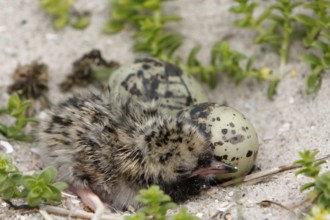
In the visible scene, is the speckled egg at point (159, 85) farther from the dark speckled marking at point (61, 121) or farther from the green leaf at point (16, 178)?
the green leaf at point (16, 178)

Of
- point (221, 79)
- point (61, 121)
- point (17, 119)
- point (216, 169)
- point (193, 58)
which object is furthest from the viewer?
point (221, 79)

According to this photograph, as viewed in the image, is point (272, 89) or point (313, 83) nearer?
point (313, 83)

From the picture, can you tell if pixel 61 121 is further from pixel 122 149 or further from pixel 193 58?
pixel 193 58

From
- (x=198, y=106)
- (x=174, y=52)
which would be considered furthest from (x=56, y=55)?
(x=198, y=106)

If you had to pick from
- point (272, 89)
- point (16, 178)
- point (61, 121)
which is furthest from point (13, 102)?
point (272, 89)

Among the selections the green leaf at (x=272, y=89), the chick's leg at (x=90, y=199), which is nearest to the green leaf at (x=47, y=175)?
the chick's leg at (x=90, y=199)

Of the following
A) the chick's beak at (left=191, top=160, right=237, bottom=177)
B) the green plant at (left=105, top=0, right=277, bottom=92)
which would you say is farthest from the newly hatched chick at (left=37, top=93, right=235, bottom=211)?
the green plant at (left=105, top=0, right=277, bottom=92)

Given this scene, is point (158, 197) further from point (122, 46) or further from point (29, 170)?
point (122, 46)
